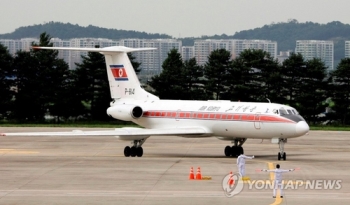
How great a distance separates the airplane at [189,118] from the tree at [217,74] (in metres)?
37.6

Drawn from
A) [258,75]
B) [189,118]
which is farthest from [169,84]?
[189,118]

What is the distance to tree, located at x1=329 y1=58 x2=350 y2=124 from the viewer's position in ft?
249

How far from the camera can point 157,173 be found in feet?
94.9

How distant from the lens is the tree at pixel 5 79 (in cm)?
7812

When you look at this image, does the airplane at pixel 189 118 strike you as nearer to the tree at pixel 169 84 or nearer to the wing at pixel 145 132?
the wing at pixel 145 132

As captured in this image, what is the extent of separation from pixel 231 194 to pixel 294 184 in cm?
322

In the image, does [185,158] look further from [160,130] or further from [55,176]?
[55,176]

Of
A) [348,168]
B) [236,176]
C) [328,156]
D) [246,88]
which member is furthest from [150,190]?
[246,88]

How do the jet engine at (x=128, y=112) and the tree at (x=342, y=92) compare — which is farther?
the tree at (x=342, y=92)

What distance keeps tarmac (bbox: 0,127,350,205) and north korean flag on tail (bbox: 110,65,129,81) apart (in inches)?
145

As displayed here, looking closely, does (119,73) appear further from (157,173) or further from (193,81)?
(193,81)

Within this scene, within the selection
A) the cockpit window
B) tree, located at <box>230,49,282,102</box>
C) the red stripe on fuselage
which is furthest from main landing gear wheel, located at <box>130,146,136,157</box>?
tree, located at <box>230,49,282,102</box>

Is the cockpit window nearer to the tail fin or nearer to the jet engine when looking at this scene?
the jet engine

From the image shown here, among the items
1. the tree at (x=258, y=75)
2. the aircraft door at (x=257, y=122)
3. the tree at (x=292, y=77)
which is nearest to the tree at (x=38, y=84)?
the tree at (x=258, y=75)
